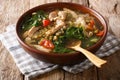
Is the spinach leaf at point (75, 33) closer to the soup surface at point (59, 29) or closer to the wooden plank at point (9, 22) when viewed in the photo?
the soup surface at point (59, 29)

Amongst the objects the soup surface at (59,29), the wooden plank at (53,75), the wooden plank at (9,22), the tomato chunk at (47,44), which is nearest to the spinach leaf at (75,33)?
the soup surface at (59,29)

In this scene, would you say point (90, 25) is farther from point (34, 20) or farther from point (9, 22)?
point (9, 22)

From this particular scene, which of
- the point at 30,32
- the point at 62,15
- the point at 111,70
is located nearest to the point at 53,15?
the point at 62,15

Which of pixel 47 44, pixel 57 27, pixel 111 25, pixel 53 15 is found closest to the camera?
pixel 47 44

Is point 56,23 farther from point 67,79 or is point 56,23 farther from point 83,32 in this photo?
point 67,79

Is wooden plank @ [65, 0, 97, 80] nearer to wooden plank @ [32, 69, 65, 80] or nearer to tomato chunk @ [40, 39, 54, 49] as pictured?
wooden plank @ [32, 69, 65, 80]
